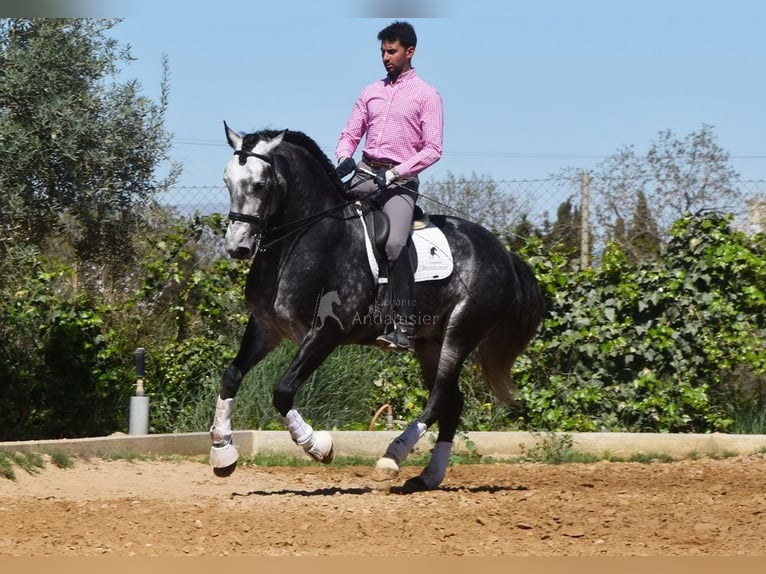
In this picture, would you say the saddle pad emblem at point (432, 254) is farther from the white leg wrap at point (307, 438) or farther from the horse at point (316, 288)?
the white leg wrap at point (307, 438)

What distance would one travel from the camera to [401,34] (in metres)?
7.94

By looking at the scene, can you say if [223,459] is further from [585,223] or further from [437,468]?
[585,223]

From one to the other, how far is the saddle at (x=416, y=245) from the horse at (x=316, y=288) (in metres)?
0.04

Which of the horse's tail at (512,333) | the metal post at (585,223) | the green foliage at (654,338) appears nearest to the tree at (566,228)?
the metal post at (585,223)

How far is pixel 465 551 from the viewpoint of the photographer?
5297 millimetres

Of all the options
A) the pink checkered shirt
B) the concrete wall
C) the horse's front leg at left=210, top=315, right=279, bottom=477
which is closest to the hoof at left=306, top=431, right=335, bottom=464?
the horse's front leg at left=210, top=315, right=279, bottom=477

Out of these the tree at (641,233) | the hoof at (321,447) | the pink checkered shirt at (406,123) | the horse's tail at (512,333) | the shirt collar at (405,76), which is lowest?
the hoof at (321,447)

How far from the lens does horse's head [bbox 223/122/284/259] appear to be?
22.7ft

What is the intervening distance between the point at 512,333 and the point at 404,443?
4.73ft

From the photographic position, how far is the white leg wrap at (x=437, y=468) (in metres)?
7.95

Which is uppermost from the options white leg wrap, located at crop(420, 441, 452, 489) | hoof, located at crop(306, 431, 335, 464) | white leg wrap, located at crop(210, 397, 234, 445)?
white leg wrap, located at crop(210, 397, 234, 445)

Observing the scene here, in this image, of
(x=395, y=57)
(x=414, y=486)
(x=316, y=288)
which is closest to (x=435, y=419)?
(x=414, y=486)

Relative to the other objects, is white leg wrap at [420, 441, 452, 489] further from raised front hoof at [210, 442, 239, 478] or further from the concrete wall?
the concrete wall

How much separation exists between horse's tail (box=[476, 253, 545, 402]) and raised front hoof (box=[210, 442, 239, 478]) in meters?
2.26
